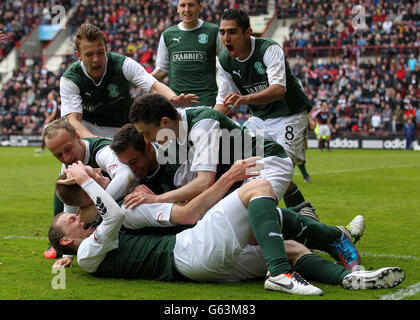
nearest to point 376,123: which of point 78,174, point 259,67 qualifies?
point 259,67

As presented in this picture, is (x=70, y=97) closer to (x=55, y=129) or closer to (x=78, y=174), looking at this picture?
(x=55, y=129)

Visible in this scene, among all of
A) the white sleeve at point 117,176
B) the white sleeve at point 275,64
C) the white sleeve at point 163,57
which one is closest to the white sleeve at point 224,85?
the white sleeve at point 275,64

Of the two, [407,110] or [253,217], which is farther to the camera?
[407,110]

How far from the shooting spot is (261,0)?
118ft

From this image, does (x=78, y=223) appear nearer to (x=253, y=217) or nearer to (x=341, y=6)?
(x=253, y=217)

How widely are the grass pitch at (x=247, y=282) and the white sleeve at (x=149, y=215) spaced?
1.40 feet

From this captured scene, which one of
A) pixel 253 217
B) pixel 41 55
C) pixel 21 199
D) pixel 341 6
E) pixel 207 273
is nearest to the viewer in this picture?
pixel 253 217

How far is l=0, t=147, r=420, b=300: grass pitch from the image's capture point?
13.9 ft

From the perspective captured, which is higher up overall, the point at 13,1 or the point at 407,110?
the point at 13,1

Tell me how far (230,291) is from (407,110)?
24507 millimetres

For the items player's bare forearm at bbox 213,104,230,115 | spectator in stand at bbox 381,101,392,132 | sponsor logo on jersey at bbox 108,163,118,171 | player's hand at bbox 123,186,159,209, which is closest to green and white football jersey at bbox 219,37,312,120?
player's bare forearm at bbox 213,104,230,115

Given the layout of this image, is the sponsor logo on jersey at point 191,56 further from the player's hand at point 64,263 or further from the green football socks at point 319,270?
the green football socks at point 319,270

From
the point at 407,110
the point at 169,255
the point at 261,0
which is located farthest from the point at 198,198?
the point at 261,0

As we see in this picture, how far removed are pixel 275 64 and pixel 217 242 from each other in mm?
2953
